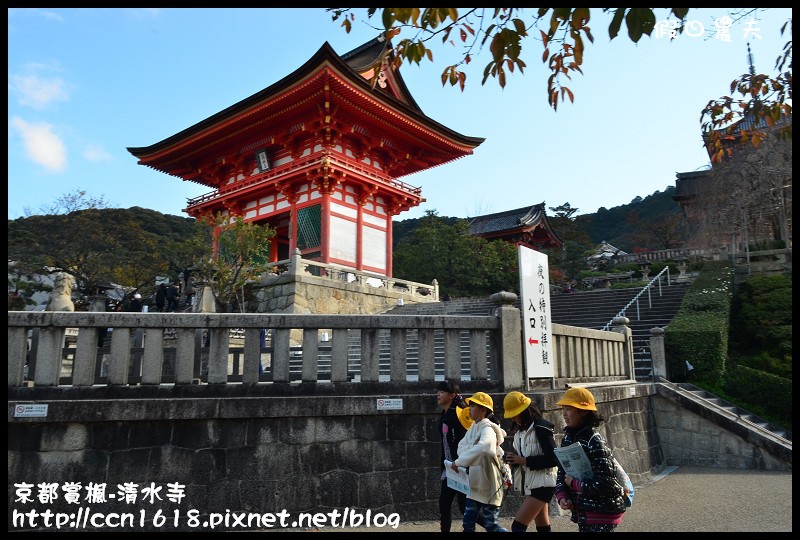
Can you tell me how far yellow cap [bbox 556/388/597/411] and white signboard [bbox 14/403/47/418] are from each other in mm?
4728

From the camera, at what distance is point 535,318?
692 cm

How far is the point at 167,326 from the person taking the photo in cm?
587

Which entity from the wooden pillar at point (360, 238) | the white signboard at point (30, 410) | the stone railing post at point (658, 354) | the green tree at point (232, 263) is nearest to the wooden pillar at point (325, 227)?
the wooden pillar at point (360, 238)

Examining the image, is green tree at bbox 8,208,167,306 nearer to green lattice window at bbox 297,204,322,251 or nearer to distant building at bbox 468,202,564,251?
green lattice window at bbox 297,204,322,251

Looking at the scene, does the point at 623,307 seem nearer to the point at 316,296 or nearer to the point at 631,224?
the point at 316,296

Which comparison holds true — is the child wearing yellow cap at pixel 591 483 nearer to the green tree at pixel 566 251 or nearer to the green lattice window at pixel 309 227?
the green lattice window at pixel 309 227

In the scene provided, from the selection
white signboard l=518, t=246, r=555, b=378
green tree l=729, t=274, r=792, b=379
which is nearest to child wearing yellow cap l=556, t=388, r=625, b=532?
white signboard l=518, t=246, r=555, b=378

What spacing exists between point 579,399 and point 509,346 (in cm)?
286

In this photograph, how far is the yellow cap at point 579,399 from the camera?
3.67 metres

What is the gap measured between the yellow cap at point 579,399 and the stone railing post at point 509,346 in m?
2.76

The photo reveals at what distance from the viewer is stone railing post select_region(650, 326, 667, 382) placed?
12133 millimetres

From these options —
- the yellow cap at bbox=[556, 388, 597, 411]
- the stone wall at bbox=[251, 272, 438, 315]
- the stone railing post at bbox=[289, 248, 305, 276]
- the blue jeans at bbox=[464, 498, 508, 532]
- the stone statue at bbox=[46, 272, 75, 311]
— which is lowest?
the blue jeans at bbox=[464, 498, 508, 532]

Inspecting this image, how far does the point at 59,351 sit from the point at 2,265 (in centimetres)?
229
